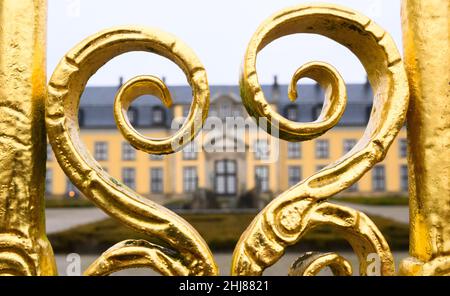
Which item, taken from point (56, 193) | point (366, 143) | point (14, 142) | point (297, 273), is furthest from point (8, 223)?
point (56, 193)

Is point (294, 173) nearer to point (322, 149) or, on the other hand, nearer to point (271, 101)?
point (322, 149)

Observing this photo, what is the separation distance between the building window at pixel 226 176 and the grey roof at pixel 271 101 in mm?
4057

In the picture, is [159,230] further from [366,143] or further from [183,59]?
[366,143]

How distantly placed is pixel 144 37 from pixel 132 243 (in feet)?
1.12

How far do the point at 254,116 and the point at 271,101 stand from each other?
76.8ft

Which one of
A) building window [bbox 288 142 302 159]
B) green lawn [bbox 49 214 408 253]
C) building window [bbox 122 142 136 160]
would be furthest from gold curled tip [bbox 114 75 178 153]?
building window [bbox 122 142 136 160]

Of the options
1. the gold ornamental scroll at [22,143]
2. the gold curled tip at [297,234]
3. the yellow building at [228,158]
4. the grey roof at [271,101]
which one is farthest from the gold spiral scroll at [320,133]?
the grey roof at [271,101]

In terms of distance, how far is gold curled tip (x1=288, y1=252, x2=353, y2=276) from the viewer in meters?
0.69

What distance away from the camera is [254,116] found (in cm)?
72

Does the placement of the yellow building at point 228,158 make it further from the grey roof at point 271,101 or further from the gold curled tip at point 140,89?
the gold curled tip at point 140,89

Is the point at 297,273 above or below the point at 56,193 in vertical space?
above

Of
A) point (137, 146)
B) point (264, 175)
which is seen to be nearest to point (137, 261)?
point (137, 146)

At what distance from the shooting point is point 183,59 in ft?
2.29

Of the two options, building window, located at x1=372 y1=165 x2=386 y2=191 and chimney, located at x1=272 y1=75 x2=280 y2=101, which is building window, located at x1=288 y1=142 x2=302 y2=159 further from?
building window, located at x1=372 y1=165 x2=386 y2=191
